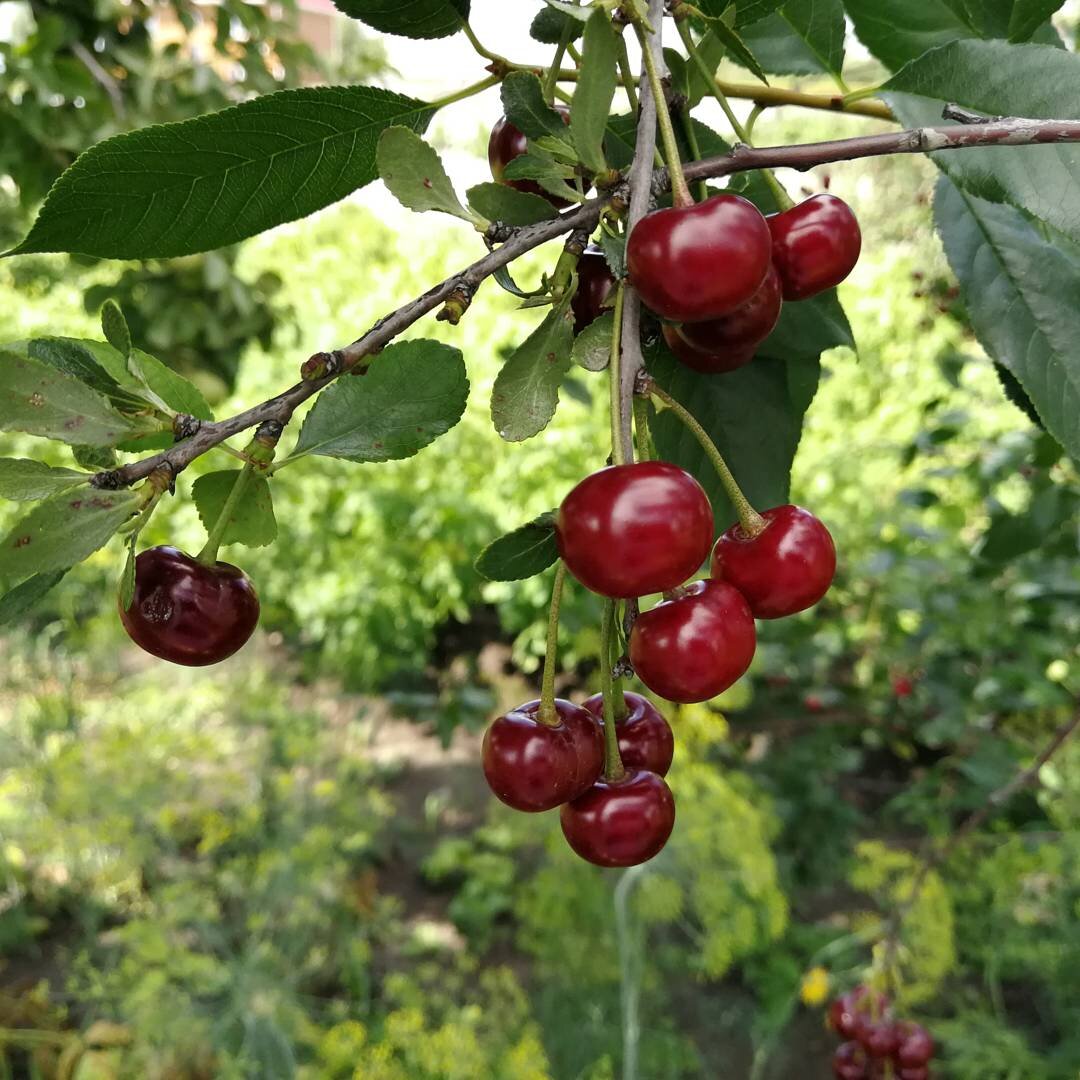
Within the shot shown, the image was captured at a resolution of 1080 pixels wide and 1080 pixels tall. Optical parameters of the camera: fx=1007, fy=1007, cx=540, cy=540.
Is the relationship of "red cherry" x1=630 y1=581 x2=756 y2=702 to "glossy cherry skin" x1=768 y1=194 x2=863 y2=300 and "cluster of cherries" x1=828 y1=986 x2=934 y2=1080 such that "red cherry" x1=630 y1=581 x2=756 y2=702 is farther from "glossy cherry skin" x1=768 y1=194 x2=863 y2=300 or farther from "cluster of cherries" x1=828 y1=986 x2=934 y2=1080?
"cluster of cherries" x1=828 y1=986 x2=934 y2=1080

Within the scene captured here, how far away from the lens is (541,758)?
372 mm

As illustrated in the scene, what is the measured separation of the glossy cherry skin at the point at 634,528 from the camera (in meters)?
0.29

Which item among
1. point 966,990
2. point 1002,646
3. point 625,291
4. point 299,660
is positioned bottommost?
point 966,990

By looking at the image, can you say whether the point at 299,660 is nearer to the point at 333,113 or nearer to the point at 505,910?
the point at 505,910

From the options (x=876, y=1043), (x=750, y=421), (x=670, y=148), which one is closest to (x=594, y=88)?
(x=670, y=148)

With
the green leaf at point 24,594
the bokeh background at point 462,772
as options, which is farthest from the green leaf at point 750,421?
the bokeh background at point 462,772

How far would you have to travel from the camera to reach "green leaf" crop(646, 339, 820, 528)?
0.54 metres

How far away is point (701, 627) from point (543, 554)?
0.06 meters

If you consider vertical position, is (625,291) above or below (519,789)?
above

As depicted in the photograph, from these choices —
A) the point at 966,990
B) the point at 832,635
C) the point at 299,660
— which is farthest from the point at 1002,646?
the point at 299,660

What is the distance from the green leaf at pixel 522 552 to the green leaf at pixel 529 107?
15cm

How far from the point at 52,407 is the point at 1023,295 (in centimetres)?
50

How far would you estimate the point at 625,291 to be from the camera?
33 cm

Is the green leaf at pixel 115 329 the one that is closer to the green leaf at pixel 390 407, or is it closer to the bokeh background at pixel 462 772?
the green leaf at pixel 390 407
